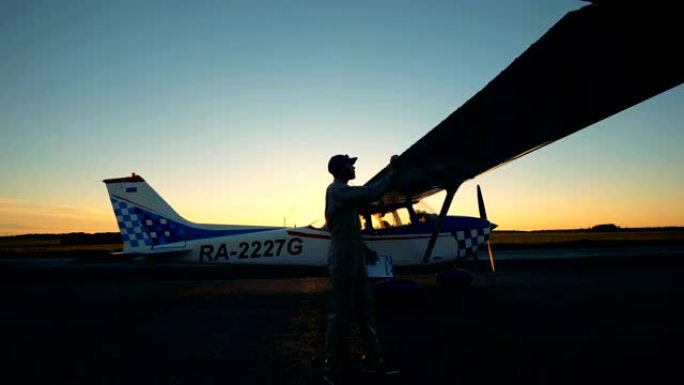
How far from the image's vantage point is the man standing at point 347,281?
3307 millimetres

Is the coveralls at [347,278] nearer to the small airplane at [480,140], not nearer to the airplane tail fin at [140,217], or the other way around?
the small airplane at [480,140]

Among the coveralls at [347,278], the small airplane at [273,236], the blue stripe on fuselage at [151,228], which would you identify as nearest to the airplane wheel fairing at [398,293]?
the small airplane at [273,236]

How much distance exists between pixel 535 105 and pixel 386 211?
5.73 metres

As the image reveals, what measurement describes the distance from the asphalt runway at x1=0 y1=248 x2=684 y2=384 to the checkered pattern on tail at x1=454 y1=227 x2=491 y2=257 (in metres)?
0.97

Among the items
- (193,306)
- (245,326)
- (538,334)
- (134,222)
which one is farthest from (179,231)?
(538,334)

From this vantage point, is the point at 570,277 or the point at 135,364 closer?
the point at 135,364

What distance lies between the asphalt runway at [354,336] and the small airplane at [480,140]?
116 centimetres

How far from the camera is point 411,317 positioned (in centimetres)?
646

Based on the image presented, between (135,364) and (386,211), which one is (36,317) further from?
(386,211)

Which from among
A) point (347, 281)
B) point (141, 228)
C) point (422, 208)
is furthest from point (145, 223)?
point (347, 281)

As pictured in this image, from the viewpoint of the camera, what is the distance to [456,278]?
9.49 m

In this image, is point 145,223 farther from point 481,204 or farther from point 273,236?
point 481,204

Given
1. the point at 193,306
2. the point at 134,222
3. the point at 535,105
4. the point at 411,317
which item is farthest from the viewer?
the point at 134,222

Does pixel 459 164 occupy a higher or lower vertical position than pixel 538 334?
higher
